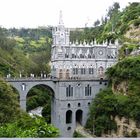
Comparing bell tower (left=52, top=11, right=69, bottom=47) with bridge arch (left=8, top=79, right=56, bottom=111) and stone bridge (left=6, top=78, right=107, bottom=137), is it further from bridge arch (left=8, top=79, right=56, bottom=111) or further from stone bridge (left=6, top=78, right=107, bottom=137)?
bridge arch (left=8, top=79, right=56, bottom=111)

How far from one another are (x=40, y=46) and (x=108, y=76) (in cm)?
6710

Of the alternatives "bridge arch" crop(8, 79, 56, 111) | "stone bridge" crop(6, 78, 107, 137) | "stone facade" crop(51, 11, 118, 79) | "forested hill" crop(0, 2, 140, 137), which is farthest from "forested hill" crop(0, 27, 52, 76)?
"stone facade" crop(51, 11, 118, 79)

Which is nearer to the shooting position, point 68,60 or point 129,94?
point 129,94

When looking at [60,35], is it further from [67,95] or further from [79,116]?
[79,116]

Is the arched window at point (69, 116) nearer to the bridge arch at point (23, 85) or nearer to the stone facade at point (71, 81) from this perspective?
the stone facade at point (71, 81)

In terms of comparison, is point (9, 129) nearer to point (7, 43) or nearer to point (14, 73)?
point (14, 73)

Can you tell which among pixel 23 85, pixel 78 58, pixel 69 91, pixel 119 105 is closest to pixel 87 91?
pixel 69 91

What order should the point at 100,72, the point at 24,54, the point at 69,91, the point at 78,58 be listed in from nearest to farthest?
1. the point at 69,91
2. the point at 78,58
3. the point at 100,72
4. the point at 24,54

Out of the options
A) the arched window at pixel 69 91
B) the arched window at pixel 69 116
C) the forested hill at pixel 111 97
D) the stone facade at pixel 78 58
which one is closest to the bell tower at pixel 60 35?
the stone facade at pixel 78 58

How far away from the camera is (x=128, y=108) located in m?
36.6

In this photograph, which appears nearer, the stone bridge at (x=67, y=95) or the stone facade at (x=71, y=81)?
the stone bridge at (x=67, y=95)

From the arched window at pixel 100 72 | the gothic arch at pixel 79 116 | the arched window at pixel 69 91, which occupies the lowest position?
the gothic arch at pixel 79 116

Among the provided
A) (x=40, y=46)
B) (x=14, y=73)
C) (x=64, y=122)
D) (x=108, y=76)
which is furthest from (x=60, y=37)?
(x=40, y=46)

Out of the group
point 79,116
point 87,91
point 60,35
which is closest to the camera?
point 87,91
